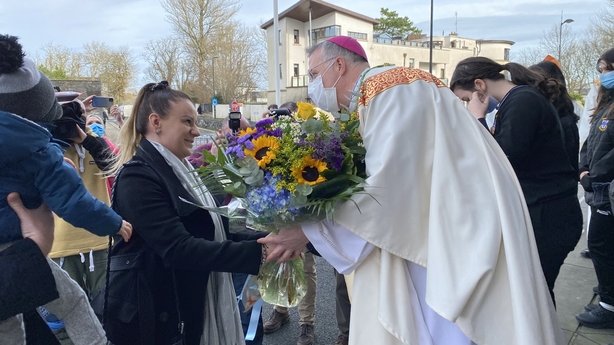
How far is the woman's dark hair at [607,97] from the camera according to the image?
3436 millimetres

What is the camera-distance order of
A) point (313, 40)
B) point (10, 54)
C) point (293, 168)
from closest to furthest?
1. point (10, 54)
2. point (293, 168)
3. point (313, 40)

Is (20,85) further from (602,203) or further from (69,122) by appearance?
(602,203)

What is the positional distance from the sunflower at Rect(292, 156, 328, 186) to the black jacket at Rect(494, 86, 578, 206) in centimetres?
142

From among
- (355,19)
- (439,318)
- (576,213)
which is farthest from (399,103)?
(355,19)

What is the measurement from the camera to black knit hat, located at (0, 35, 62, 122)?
158cm

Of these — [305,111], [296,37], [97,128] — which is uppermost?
[296,37]

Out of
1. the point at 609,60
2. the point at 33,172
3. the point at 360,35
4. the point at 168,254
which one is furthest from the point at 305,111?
the point at 360,35

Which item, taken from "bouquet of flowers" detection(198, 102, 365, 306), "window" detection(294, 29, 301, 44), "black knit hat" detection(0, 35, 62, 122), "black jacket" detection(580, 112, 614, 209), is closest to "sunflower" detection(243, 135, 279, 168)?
"bouquet of flowers" detection(198, 102, 365, 306)

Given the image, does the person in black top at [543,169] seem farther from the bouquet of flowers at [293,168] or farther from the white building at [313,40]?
the white building at [313,40]

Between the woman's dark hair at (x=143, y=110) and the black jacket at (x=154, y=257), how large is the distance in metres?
0.28

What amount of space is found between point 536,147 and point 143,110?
2220 mm

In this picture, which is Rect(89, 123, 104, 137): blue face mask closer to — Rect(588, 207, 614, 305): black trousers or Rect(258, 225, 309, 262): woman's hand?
Rect(258, 225, 309, 262): woman's hand

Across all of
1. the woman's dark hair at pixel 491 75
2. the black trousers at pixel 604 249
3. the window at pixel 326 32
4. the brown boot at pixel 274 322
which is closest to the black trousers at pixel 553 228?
the woman's dark hair at pixel 491 75

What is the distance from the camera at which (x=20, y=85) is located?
162 cm
